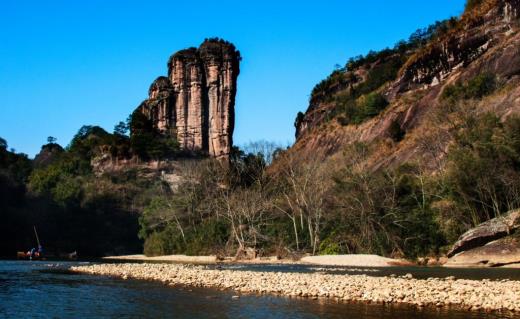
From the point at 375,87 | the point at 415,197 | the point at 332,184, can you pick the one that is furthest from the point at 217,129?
the point at 415,197

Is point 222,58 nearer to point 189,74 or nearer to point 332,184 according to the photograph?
point 189,74

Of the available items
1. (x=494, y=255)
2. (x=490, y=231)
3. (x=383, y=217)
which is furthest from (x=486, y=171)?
(x=383, y=217)

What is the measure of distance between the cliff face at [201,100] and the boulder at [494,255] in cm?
7703

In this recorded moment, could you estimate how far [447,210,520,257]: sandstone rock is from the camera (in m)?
38.9

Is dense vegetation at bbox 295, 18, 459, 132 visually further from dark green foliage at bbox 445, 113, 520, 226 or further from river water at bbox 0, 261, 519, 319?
river water at bbox 0, 261, 519, 319

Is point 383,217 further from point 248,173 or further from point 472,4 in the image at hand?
point 472,4

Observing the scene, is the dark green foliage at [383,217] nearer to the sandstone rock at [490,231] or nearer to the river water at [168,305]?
the sandstone rock at [490,231]

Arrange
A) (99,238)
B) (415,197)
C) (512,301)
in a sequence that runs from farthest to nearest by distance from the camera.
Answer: (99,238) → (415,197) → (512,301)

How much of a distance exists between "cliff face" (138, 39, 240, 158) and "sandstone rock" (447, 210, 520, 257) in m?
75.9

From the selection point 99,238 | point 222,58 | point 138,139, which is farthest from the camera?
point 222,58

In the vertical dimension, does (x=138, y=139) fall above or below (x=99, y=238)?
above

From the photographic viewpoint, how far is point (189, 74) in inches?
4636

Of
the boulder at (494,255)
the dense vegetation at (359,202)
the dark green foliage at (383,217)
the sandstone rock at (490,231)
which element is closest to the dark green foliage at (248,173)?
the dense vegetation at (359,202)

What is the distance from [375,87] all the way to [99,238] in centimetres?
5608
